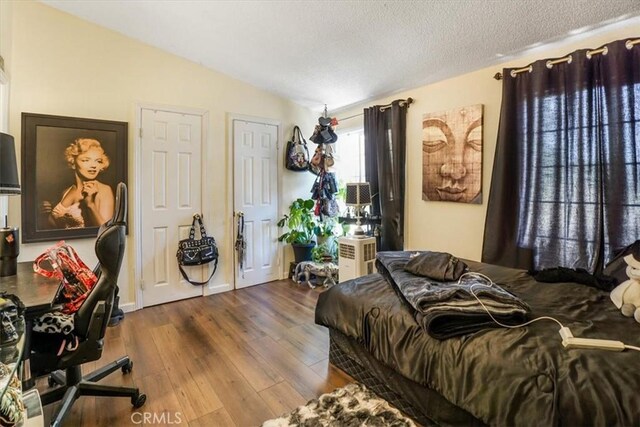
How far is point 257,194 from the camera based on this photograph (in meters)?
4.00

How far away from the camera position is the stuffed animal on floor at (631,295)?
1446 mm

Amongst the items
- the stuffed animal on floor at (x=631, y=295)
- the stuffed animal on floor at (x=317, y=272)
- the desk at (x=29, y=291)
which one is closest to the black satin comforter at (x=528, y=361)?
the stuffed animal on floor at (x=631, y=295)

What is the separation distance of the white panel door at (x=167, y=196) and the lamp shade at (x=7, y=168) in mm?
1516

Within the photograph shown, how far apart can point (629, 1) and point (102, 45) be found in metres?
4.09

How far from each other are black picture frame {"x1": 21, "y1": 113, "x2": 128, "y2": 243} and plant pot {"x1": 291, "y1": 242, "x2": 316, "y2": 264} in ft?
7.37

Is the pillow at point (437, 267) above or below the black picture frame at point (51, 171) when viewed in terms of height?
below

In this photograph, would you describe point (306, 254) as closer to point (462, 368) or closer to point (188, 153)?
point (188, 153)

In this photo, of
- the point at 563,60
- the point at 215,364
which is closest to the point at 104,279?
the point at 215,364

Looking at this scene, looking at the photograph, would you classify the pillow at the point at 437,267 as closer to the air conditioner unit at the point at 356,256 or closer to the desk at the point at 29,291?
the air conditioner unit at the point at 356,256

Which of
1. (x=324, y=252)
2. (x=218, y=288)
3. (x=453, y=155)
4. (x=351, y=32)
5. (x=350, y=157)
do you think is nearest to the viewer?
(x=351, y=32)

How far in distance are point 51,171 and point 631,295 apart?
4.12m

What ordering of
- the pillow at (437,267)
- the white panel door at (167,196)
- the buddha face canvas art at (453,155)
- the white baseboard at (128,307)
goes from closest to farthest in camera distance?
the pillow at (437,267) → the buddha face canvas art at (453,155) → the white baseboard at (128,307) → the white panel door at (167,196)

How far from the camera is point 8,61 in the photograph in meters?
2.49

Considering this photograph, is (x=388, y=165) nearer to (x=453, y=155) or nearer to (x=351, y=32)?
(x=453, y=155)
